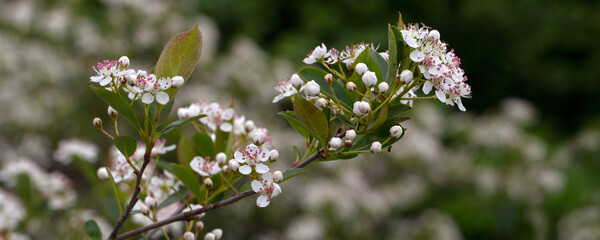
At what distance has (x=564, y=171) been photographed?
3.48 meters

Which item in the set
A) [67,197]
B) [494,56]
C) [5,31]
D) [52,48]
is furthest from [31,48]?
[494,56]

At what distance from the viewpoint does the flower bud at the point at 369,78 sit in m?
0.69

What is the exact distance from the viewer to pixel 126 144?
0.70 metres

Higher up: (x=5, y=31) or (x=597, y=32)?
(x=597, y=32)

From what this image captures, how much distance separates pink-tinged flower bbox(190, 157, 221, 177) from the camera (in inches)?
31.5

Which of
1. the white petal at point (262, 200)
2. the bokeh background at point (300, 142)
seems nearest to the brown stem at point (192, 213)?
the white petal at point (262, 200)

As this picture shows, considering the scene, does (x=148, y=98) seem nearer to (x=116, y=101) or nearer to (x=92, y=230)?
(x=116, y=101)

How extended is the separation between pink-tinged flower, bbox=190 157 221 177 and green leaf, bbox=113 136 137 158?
0.11 meters

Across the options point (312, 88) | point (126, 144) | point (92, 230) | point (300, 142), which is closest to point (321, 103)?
point (312, 88)

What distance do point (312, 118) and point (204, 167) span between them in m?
0.19

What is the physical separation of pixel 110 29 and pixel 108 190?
205 centimetres

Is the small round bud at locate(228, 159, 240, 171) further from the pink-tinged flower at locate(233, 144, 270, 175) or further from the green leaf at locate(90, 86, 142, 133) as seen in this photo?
the green leaf at locate(90, 86, 142, 133)

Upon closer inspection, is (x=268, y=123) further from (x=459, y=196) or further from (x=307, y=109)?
(x=307, y=109)

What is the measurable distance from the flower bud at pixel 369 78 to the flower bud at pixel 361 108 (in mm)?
23
